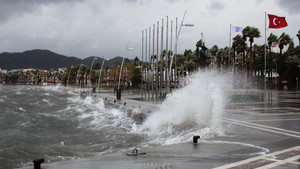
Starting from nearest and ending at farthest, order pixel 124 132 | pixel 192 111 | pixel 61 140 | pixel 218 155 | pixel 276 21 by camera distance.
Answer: pixel 218 155 < pixel 61 140 < pixel 192 111 < pixel 124 132 < pixel 276 21

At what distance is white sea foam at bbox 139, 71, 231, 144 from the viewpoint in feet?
48.5

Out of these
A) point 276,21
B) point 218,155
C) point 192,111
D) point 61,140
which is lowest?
point 61,140

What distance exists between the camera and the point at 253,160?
7.72 metres

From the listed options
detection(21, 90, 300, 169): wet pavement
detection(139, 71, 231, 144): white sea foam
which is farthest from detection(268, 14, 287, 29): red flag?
detection(21, 90, 300, 169): wet pavement

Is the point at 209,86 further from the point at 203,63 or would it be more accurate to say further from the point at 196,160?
the point at 196,160

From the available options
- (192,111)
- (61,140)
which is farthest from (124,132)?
(192,111)

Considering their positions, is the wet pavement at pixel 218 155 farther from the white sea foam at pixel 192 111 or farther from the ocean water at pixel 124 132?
the white sea foam at pixel 192 111

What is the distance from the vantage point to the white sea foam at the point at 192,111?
14.8 m

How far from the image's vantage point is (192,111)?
16.3 meters

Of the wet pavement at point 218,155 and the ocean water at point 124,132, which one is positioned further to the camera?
the ocean water at point 124,132

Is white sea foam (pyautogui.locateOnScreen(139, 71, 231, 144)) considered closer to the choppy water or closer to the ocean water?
the ocean water

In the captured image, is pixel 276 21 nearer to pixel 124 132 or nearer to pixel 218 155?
pixel 124 132

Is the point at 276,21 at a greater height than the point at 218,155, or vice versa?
the point at 276,21

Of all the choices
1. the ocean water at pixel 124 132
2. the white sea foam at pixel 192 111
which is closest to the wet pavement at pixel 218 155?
the ocean water at pixel 124 132
